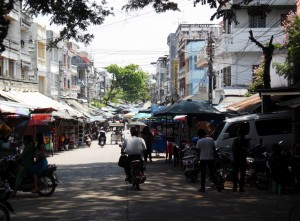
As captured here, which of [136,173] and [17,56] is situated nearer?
[136,173]

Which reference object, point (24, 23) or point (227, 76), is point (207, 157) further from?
point (24, 23)

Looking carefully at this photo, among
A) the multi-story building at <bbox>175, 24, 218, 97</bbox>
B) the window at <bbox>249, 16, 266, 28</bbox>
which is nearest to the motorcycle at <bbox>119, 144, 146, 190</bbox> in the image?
the window at <bbox>249, 16, 266, 28</bbox>

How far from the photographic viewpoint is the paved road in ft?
32.4

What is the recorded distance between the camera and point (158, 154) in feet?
95.3

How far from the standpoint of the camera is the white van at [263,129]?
17.4m

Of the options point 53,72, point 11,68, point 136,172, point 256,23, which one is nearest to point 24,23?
point 11,68

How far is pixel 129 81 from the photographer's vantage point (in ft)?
338

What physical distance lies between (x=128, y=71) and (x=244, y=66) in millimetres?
66216

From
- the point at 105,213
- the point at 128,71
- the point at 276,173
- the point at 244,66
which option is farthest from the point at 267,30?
the point at 128,71

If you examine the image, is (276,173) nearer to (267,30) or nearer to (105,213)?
(105,213)

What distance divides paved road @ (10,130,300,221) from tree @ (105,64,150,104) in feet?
280

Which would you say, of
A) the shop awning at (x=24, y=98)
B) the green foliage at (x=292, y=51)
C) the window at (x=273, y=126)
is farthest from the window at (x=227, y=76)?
the window at (x=273, y=126)

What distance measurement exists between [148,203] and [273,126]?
25.3ft

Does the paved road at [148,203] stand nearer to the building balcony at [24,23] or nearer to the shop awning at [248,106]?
the shop awning at [248,106]
